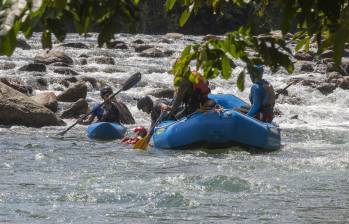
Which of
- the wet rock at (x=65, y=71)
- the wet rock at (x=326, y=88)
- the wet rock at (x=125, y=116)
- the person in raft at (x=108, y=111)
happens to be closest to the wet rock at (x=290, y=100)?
the wet rock at (x=326, y=88)

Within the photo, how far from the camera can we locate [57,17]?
2174 millimetres

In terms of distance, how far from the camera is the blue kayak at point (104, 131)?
39.1 ft

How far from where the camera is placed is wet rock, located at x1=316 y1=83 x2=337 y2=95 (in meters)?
19.0

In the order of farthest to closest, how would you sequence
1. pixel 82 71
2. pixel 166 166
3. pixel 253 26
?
pixel 82 71
pixel 166 166
pixel 253 26

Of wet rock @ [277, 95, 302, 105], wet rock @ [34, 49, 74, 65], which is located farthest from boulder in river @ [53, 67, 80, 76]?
wet rock @ [277, 95, 302, 105]

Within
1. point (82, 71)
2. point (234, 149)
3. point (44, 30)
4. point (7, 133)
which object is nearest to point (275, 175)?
point (234, 149)

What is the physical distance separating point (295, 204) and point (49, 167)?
10.2 ft

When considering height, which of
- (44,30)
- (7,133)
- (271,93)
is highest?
(44,30)

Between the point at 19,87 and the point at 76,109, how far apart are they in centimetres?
162

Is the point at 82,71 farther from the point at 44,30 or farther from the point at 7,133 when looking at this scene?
the point at 44,30

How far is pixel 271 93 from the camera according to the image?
11070 millimetres

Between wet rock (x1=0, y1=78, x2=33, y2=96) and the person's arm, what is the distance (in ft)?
19.0

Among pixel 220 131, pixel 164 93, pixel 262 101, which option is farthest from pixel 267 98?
pixel 164 93

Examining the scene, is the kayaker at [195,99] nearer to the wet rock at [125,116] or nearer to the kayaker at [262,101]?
the kayaker at [262,101]
